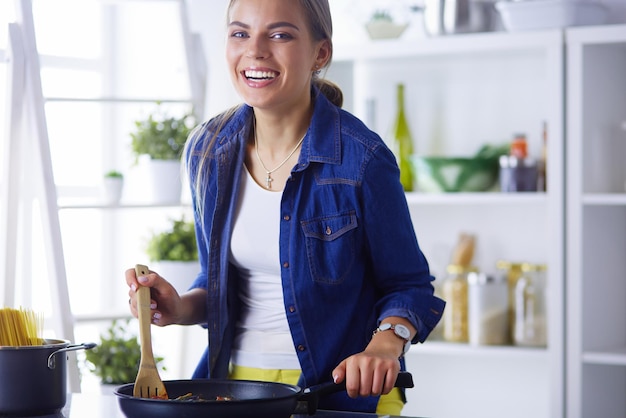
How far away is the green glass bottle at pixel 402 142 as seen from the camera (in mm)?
3398

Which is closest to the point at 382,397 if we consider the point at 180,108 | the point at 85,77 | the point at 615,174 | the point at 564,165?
the point at 564,165

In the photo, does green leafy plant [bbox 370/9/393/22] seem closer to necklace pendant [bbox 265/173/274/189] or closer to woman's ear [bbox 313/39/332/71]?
woman's ear [bbox 313/39/332/71]

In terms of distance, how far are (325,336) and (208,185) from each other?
1.26 ft

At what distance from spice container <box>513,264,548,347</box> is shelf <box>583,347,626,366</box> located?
7.4 inches

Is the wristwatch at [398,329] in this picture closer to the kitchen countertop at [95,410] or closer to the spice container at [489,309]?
the kitchen countertop at [95,410]

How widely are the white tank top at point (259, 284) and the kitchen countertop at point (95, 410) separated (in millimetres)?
298

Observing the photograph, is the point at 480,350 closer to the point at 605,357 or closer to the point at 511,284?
the point at 511,284

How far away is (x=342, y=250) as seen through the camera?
1790 mm

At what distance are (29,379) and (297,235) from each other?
1.83 feet

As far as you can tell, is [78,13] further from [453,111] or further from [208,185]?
[208,185]

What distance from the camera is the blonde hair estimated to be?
6.01ft

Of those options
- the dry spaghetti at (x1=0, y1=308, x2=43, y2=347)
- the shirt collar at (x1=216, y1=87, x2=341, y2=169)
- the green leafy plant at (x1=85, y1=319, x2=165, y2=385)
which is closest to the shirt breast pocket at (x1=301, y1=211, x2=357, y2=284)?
the shirt collar at (x1=216, y1=87, x2=341, y2=169)

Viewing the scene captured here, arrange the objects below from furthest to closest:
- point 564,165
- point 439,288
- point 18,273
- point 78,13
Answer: point 78,13 → point 18,273 → point 439,288 → point 564,165

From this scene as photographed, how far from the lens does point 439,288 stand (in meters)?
3.37
